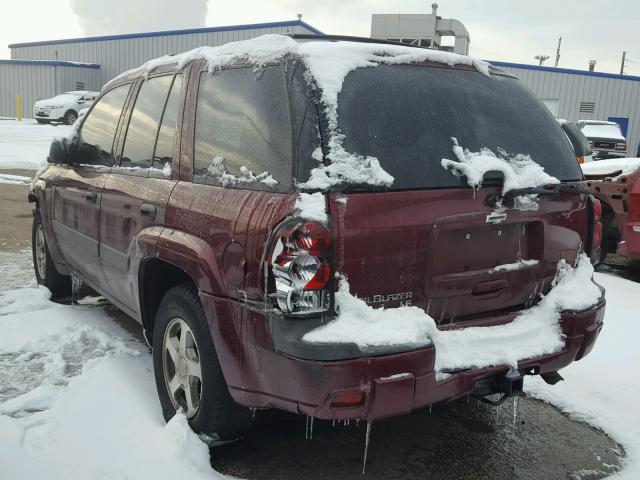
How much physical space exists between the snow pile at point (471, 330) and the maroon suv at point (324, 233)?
4 centimetres

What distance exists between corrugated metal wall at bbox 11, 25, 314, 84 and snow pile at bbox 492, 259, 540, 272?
25298 mm

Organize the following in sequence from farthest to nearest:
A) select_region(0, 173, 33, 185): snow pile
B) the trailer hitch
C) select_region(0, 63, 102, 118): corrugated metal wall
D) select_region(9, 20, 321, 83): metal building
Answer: select_region(0, 63, 102, 118): corrugated metal wall, select_region(9, 20, 321, 83): metal building, select_region(0, 173, 33, 185): snow pile, the trailer hitch

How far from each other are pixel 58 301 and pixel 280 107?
142 inches

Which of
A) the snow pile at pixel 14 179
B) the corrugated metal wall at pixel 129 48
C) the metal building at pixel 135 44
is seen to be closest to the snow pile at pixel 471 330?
the snow pile at pixel 14 179

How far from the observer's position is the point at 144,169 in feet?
11.0

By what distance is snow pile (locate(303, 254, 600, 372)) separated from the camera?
7.29ft

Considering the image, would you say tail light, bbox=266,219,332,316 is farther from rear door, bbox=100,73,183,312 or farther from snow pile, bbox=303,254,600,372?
rear door, bbox=100,73,183,312

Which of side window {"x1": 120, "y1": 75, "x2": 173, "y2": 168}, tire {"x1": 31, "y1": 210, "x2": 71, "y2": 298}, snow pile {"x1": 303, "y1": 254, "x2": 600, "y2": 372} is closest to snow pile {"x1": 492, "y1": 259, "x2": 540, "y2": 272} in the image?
snow pile {"x1": 303, "y1": 254, "x2": 600, "y2": 372}

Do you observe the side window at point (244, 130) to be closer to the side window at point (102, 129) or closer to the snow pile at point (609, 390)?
the side window at point (102, 129)

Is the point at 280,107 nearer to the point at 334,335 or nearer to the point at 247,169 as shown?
the point at 247,169

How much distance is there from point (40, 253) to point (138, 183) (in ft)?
8.48

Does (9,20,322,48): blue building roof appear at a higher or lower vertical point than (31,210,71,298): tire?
higher

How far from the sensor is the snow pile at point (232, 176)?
7.96ft

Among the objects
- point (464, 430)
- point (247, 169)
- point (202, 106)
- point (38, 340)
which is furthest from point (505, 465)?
point (38, 340)
